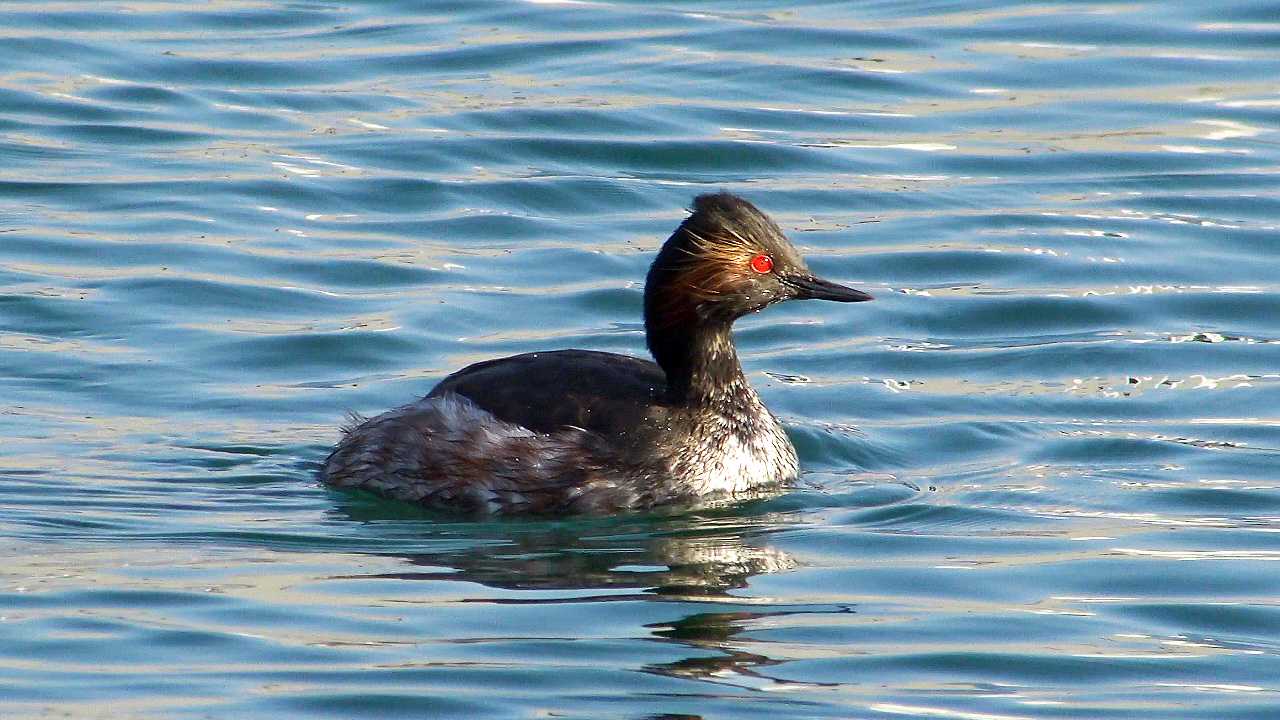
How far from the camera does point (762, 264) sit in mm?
10398

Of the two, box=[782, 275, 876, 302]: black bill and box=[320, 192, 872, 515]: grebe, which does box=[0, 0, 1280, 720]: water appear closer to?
box=[320, 192, 872, 515]: grebe

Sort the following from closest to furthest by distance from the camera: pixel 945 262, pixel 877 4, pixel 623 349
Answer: pixel 623 349 → pixel 945 262 → pixel 877 4

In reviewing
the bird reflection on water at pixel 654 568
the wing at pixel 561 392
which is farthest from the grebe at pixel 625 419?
the bird reflection on water at pixel 654 568

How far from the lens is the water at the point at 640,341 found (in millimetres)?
8078

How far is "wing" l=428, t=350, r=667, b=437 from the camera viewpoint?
10.2m

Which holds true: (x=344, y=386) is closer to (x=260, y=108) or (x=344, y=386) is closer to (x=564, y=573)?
(x=564, y=573)

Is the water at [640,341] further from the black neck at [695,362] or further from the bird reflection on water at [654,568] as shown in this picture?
the black neck at [695,362]

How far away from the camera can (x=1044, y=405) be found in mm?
11641

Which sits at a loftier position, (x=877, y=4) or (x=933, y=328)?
(x=877, y=4)

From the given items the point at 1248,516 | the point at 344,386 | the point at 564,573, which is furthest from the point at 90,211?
the point at 1248,516

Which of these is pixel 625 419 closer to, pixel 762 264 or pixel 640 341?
pixel 762 264

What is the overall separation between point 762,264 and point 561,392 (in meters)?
1.08

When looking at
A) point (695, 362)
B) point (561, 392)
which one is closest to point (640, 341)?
point (695, 362)

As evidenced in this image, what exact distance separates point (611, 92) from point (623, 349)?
5.26m
